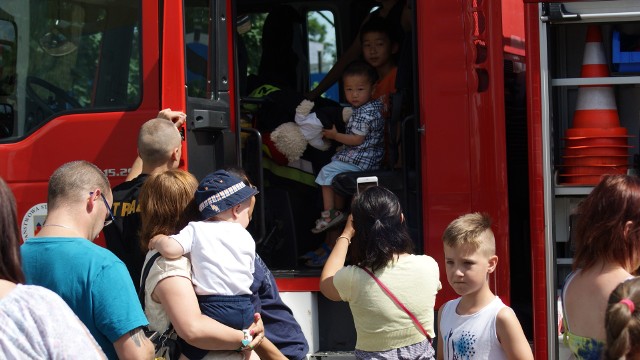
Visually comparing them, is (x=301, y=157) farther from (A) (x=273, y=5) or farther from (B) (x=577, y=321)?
(B) (x=577, y=321)

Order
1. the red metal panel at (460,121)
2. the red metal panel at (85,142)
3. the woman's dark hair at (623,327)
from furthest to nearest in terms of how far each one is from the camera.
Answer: the red metal panel at (85,142) → the red metal panel at (460,121) → the woman's dark hair at (623,327)

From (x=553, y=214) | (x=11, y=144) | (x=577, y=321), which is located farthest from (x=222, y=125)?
(x=577, y=321)

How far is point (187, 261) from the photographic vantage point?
3.40 metres

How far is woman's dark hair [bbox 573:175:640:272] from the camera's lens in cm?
288

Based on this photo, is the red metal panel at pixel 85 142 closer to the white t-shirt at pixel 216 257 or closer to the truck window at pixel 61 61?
the truck window at pixel 61 61

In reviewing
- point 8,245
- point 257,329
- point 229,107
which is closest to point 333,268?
point 257,329

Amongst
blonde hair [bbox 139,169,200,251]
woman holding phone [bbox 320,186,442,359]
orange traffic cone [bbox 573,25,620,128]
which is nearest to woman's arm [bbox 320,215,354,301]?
woman holding phone [bbox 320,186,442,359]

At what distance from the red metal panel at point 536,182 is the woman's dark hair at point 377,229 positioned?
72cm

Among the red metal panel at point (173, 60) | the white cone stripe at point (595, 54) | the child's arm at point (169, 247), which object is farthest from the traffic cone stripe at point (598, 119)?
the child's arm at point (169, 247)

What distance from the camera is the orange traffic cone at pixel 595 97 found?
417 centimetres

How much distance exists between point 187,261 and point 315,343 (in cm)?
140

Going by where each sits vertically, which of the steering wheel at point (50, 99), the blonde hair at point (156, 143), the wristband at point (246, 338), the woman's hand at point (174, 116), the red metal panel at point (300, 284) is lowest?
the wristband at point (246, 338)

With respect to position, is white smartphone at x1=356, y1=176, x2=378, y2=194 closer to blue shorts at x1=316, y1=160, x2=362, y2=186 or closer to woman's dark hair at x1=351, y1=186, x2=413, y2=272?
blue shorts at x1=316, y1=160, x2=362, y2=186

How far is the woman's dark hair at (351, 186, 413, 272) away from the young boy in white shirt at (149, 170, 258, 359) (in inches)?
16.3
